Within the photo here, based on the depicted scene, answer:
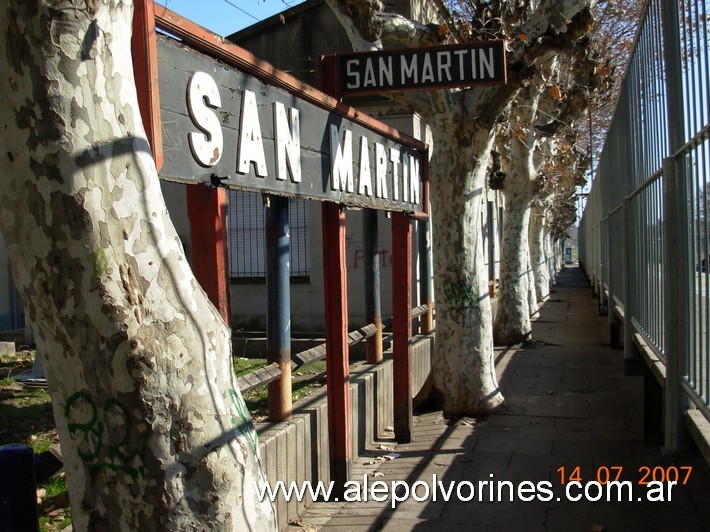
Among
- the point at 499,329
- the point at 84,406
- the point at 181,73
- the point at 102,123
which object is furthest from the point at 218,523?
the point at 499,329

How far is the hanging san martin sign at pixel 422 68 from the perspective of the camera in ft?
19.2

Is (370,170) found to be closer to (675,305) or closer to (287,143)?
(287,143)

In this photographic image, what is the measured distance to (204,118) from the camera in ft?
11.5

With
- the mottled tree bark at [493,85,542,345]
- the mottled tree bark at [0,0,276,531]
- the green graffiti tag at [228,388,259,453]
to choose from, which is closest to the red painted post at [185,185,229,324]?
the green graffiti tag at [228,388,259,453]

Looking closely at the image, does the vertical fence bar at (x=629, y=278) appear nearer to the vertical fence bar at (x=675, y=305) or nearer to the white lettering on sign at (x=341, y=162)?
the vertical fence bar at (x=675, y=305)

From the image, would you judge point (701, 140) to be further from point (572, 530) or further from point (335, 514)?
point (335, 514)

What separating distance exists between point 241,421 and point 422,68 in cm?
411

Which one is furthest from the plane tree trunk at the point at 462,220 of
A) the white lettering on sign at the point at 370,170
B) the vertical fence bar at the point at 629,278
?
the vertical fence bar at the point at 629,278

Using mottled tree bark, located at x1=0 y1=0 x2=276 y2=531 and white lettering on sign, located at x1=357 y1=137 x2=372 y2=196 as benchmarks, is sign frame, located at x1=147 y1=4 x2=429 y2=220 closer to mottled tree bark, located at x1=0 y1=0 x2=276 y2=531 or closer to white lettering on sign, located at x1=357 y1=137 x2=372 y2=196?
white lettering on sign, located at x1=357 y1=137 x2=372 y2=196

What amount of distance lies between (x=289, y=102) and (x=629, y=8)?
14.3 metres

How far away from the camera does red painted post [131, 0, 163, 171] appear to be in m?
2.94

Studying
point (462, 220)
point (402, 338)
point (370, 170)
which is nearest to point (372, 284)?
point (462, 220)

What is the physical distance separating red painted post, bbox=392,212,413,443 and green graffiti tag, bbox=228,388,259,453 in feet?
16.6

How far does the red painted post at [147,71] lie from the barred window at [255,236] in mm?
10236
